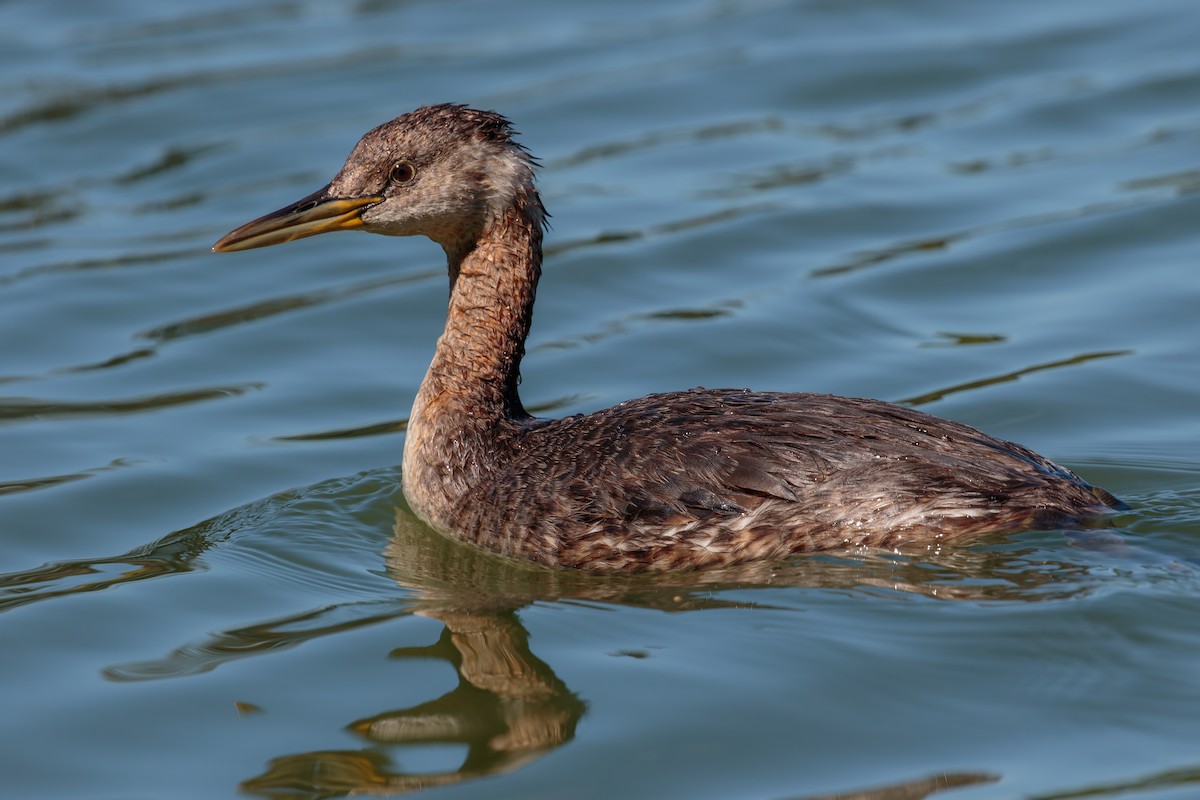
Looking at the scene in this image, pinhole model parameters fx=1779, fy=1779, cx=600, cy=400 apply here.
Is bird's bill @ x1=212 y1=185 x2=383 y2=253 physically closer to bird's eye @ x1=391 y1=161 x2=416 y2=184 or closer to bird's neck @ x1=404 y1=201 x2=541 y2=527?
bird's eye @ x1=391 y1=161 x2=416 y2=184

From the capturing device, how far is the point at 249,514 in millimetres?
8328

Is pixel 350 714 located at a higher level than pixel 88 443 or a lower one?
lower

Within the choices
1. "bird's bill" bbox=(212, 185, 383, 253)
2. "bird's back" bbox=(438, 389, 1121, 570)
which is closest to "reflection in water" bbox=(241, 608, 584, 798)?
"bird's back" bbox=(438, 389, 1121, 570)

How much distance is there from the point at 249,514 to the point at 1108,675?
13.3 ft

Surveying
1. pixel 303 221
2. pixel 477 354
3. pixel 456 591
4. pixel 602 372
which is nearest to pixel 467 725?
pixel 456 591

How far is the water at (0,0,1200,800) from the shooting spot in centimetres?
606

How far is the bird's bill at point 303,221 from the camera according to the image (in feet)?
26.1

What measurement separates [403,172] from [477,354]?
2.95 ft

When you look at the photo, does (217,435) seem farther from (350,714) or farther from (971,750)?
(971,750)

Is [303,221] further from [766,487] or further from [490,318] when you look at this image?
[766,487]

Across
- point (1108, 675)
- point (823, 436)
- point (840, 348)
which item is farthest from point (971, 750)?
point (840, 348)

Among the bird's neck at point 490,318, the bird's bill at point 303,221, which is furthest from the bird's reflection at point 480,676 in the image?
the bird's bill at point 303,221

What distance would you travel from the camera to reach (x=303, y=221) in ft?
26.2

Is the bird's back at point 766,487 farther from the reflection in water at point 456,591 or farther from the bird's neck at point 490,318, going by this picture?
the bird's neck at point 490,318
